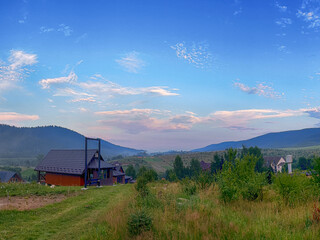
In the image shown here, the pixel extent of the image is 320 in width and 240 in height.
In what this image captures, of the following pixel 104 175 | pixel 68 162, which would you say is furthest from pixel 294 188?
pixel 68 162

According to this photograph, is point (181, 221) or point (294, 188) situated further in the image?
point (294, 188)

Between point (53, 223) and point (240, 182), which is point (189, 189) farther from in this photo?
point (53, 223)

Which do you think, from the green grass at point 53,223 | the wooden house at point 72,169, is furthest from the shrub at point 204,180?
the wooden house at point 72,169

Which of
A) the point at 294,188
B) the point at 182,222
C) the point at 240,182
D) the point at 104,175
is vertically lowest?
the point at 104,175

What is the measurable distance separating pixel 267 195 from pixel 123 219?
24.3 feet

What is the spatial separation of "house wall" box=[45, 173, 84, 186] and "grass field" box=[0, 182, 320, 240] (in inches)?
685

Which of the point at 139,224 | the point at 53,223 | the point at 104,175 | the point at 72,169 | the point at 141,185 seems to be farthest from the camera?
the point at 104,175

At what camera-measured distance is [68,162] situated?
99.7 ft

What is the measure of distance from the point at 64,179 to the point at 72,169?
94.5 inches

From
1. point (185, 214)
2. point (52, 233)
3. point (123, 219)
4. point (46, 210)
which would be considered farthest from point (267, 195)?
point (46, 210)

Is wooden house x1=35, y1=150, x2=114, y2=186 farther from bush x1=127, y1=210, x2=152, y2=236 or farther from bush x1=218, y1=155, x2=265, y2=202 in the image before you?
bush x1=127, y1=210, x2=152, y2=236

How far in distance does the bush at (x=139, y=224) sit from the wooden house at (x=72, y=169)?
68.5ft

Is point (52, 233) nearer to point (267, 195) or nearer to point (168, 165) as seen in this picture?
point (267, 195)

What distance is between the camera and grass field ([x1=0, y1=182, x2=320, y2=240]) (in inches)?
247
